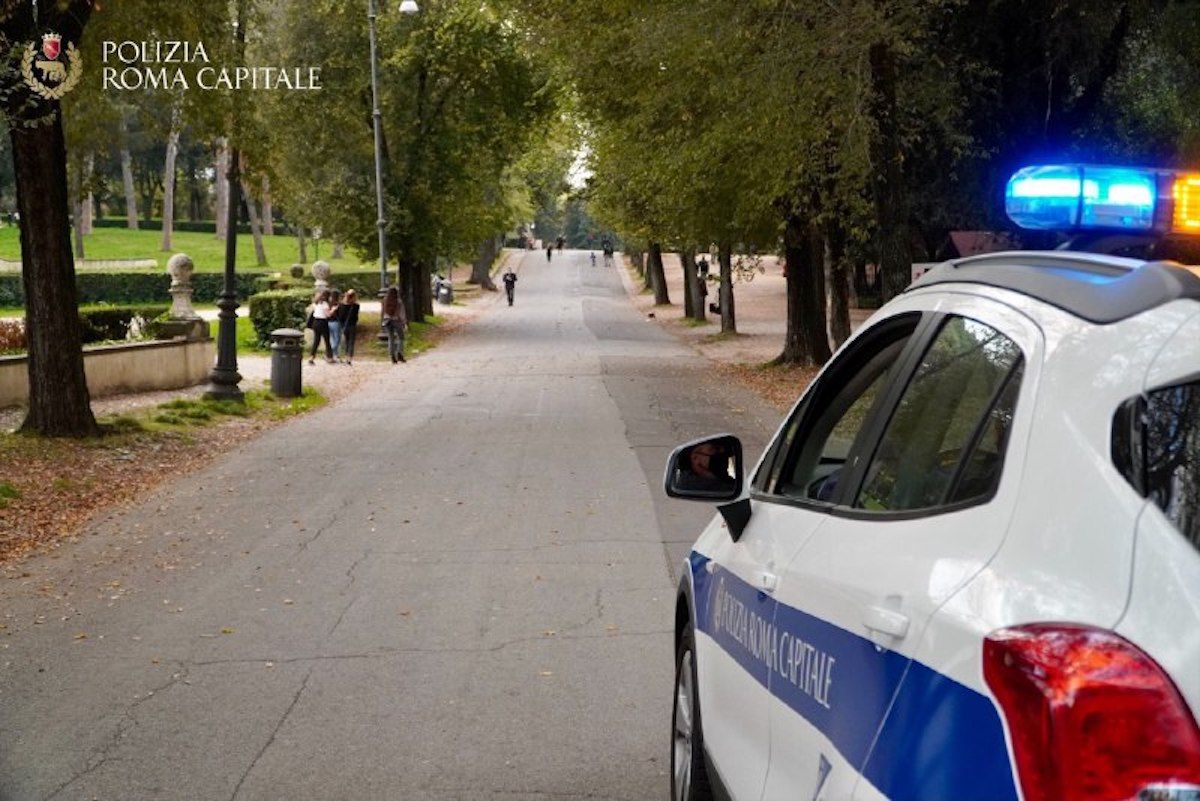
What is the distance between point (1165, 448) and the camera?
87.4 inches

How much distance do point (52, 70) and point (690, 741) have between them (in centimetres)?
1464

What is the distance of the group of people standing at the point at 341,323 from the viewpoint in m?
33.8

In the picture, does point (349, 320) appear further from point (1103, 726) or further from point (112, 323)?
point (1103, 726)

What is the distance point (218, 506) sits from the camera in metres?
13.6

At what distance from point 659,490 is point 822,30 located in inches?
243

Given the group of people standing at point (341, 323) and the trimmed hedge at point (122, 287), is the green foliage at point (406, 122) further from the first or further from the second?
the trimmed hedge at point (122, 287)

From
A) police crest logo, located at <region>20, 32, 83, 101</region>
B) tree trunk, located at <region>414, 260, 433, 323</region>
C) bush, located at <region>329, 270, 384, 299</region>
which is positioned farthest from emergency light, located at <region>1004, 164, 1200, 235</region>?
bush, located at <region>329, 270, 384, 299</region>

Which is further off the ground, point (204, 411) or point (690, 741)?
point (690, 741)

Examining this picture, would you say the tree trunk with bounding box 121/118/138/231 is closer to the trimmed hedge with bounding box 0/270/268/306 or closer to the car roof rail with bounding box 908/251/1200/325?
the trimmed hedge with bounding box 0/270/268/306

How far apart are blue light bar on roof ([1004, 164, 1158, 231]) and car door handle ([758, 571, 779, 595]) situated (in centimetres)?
100

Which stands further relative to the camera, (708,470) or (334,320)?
(334,320)

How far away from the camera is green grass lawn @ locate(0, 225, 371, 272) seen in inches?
3413

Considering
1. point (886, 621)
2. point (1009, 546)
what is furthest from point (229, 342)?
point (1009, 546)

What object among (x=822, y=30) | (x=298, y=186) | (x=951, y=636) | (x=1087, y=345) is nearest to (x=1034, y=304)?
(x=1087, y=345)
